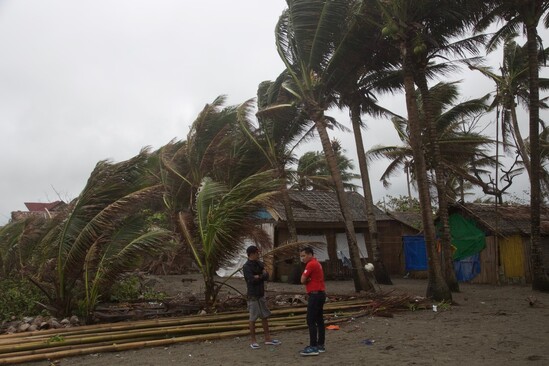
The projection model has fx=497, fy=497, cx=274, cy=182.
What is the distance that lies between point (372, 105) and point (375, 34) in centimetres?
456

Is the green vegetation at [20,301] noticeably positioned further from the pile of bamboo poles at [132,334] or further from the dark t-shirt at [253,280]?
the dark t-shirt at [253,280]

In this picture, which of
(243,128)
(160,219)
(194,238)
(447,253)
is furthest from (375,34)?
(160,219)

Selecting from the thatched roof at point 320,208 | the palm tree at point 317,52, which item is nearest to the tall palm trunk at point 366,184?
the palm tree at point 317,52

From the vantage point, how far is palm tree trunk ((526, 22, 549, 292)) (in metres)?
14.9

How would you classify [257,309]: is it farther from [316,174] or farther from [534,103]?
[316,174]

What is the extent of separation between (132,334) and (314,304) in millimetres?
3173

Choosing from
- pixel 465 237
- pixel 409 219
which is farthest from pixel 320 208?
pixel 465 237

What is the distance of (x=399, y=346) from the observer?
755 cm

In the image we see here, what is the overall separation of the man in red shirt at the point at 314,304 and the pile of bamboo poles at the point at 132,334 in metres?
1.86

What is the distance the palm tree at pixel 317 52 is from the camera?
44.8ft

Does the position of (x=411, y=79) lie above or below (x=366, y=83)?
below

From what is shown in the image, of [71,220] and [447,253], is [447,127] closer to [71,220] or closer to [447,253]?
[447,253]

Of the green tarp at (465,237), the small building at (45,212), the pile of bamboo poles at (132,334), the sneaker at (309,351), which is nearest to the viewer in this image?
the sneaker at (309,351)

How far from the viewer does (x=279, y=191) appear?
1064cm
